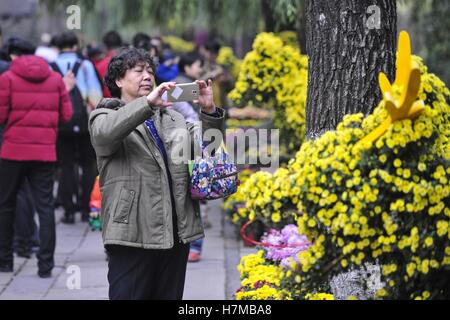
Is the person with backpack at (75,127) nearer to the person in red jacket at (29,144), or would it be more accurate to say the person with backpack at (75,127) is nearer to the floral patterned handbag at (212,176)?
the person in red jacket at (29,144)

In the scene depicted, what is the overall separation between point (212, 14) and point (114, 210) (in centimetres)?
758

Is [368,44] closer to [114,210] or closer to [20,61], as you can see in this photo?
[114,210]

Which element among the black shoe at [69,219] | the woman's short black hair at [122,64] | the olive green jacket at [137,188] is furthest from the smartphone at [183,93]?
the black shoe at [69,219]

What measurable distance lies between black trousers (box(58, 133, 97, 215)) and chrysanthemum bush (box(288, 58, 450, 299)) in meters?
6.71

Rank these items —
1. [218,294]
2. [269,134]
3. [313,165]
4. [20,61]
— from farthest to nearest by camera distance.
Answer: [269,134]
[20,61]
[218,294]
[313,165]

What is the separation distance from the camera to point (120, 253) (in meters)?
4.65

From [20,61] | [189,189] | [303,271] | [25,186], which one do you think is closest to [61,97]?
[20,61]

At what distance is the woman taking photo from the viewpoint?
14.9 ft

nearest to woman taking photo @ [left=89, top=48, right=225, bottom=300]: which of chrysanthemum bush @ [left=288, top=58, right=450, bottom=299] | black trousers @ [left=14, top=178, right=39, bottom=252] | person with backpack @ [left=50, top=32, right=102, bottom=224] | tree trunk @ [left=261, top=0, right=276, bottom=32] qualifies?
chrysanthemum bush @ [left=288, top=58, right=450, bottom=299]

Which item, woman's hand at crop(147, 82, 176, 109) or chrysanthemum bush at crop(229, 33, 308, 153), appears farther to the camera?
chrysanthemum bush at crop(229, 33, 308, 153)

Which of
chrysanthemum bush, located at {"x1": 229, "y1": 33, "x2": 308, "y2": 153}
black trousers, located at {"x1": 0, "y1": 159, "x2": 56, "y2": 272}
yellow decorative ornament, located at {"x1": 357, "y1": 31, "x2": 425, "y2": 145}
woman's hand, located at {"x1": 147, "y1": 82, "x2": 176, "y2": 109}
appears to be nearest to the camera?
yellow decorative ornament, located at {"x1": 357, "y1": 31, "x2": 425, "y2": 145}

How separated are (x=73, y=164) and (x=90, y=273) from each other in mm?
2558

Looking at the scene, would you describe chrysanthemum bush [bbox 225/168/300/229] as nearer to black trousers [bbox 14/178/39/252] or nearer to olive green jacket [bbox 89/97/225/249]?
olive green jacket [bbox 89/97/225/249]

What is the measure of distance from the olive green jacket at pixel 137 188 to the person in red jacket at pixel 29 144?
134 inches
